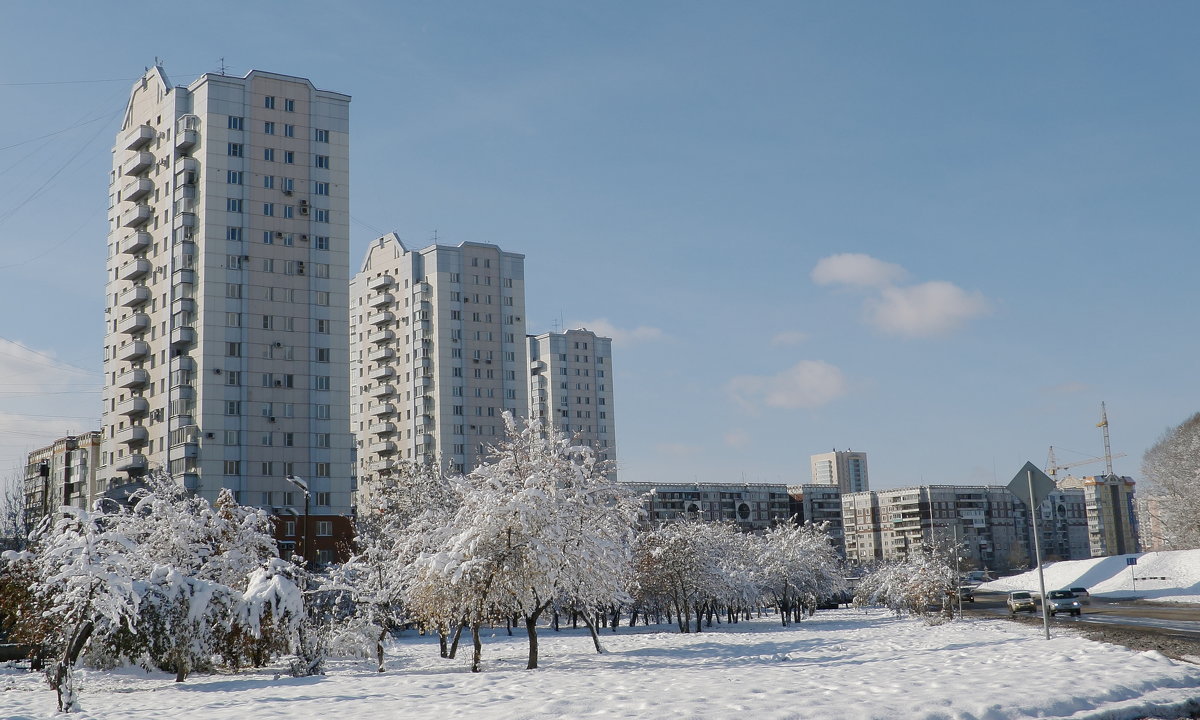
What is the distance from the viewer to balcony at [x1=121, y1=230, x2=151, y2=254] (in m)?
94.6

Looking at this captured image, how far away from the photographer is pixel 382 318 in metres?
142

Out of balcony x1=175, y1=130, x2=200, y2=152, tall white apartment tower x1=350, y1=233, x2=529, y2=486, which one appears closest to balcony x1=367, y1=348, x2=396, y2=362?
tall white apartment tower x1=350, y1=233, x2=529, y2=486

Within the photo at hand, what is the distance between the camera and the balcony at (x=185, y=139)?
9050cm

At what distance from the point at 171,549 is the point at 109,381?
71.8 m

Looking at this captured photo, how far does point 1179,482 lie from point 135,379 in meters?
107

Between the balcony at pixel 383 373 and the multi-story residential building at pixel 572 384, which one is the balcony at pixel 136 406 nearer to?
the balcony at pixel 383 373

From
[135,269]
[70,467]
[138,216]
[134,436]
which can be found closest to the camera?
[134,436]

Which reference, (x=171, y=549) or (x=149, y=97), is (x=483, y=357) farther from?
(x=171, y=549)

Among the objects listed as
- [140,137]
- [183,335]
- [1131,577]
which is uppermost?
[140,137]

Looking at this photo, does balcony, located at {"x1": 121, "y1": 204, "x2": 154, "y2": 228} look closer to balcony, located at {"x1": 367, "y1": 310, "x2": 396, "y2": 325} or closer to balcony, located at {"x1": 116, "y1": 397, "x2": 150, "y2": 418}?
balcony, located at {"x1": 116, "y1": 397, "x2": 150, "y2": 418}

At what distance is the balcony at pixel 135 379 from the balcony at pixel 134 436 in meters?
4.10

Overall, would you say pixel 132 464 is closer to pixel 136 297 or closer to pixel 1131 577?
pixel 136 297

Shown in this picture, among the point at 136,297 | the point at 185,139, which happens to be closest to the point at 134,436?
the point at 136,297

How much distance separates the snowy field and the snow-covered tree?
3207 inches
